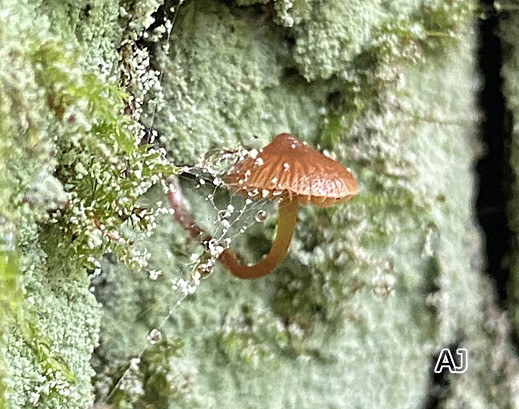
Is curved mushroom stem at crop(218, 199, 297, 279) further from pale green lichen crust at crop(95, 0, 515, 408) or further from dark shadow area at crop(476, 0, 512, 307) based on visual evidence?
dark shadow area at crop(476, 0, 512, 307)

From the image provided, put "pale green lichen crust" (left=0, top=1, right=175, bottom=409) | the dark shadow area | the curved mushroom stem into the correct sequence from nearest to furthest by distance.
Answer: "pale green lichen crust" (left=0, top=1, right=175, bottom=409), the curved mushroom stem, the dark shadow area

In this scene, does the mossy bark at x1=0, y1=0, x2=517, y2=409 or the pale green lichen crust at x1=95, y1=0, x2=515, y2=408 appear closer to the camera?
the mossy bark at x1=0, y1=0, x2=517, y2=409

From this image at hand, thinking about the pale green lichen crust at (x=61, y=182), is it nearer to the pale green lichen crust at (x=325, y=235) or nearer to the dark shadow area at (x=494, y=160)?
the pale green lichen crust at (x=325, y=235)

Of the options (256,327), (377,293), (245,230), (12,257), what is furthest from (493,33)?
(12,257)

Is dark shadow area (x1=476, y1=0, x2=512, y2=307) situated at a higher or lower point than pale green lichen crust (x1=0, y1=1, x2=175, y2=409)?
higher

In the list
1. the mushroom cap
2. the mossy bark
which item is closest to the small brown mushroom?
the mushroom cap

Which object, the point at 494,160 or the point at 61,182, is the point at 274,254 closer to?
the point at 61,182

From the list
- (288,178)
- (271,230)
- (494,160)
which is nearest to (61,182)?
(288,178)
